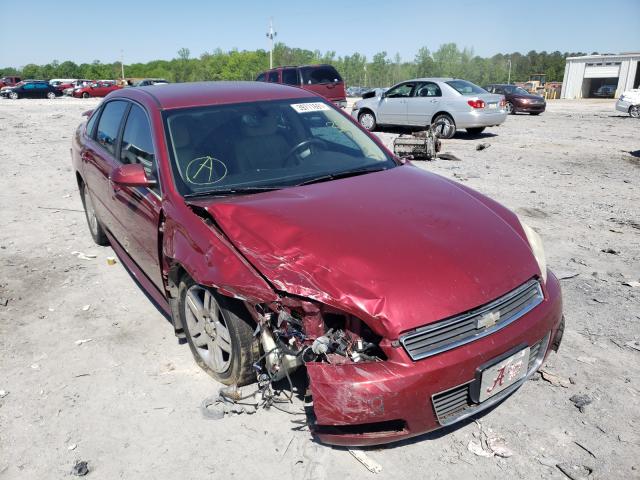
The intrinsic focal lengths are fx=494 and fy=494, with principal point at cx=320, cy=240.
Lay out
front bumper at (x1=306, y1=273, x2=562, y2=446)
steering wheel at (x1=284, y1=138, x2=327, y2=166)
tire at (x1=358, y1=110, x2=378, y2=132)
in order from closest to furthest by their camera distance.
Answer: front bumper at (x1=306, y1=273, x2=562, y2=446) → steering wheel at (x1=284, y1=138, x2=327, y2=166) → tire at (x1=358, y1=110, x2=378, y2=132)

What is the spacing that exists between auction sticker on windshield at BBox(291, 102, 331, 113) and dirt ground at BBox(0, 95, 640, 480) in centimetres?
193

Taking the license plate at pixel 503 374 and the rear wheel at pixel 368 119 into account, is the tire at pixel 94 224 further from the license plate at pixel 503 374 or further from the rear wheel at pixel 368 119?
the rear wheel at pixel 368 119

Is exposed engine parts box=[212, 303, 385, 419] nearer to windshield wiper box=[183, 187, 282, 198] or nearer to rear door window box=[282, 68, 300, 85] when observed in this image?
windshield wiper box=[183, 187, 282, 198]

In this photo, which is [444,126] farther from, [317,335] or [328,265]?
[317,335]

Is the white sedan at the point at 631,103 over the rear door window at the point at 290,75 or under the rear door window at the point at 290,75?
under

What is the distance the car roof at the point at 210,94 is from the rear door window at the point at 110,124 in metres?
0.14

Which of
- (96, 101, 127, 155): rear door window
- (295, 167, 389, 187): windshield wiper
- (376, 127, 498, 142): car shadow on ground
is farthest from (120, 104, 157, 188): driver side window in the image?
(376, 127, 498, 142): car shadow on ground

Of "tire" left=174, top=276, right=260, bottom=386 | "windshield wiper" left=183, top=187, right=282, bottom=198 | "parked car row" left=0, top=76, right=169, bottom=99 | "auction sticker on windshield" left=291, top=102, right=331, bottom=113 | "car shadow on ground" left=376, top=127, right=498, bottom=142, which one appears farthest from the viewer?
"parked car row" left=0, top=76, right=169, bottom=99

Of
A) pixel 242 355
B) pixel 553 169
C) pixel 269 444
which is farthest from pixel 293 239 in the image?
pixel 553 169

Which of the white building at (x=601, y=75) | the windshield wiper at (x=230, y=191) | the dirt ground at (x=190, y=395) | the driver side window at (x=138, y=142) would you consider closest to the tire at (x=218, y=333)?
the dirt ground at (x=190, y=395)

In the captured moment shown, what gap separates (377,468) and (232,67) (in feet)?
298

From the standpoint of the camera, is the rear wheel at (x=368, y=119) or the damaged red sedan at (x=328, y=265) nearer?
the damaged red sedan at (x=328, y=265)

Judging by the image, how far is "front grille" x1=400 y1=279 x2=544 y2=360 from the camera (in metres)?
2.16

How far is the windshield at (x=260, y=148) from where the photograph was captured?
3.13m
